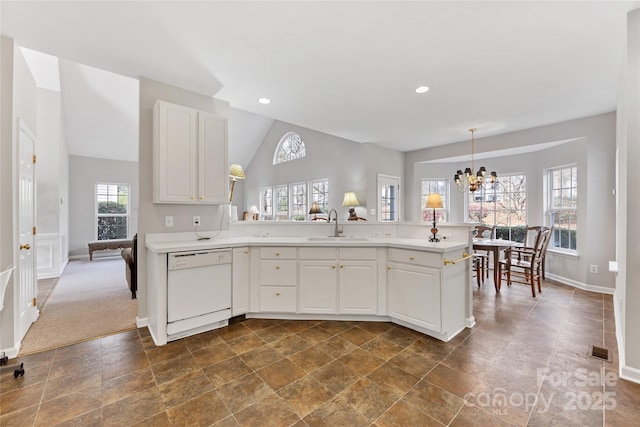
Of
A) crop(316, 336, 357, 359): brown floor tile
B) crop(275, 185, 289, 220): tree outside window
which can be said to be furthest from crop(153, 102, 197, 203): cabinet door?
crop(275, 185, 289, 220): tree outside window

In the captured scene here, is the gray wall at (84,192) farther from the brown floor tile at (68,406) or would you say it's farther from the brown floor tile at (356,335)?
the brown floor tile at (356,335)

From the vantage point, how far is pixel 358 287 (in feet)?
9.74

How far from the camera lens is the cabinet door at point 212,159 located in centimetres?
305

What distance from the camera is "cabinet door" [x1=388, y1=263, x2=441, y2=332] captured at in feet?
8.53

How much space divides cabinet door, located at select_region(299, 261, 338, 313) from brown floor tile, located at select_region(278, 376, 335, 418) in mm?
1030

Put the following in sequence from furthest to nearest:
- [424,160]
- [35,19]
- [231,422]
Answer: [424,160]
[35,19]
[231,422]

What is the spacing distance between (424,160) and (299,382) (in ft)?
18.6

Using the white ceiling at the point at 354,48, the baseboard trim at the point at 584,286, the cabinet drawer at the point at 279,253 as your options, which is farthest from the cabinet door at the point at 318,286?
the baseboard trim at the point at 584,286

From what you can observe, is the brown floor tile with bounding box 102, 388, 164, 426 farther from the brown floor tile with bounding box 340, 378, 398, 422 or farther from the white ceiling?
the white ceiling

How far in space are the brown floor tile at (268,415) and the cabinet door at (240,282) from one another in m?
1.30

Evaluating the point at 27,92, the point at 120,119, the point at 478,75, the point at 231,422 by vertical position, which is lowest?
the point at 231,422

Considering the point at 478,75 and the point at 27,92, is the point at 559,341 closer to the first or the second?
the point at 478,75

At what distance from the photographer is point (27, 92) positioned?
108 inches

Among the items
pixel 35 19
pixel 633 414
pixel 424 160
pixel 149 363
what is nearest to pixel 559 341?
pixel 633 414
